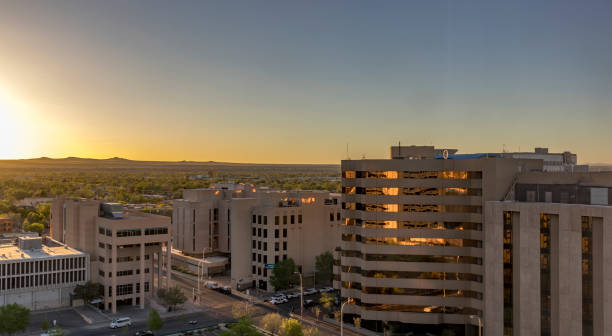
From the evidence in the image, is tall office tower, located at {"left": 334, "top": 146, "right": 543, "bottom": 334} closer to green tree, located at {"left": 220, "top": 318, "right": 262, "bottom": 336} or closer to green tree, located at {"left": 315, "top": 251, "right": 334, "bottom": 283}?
green tree, located at {"left": 220, "top": 318, "right": 262, "bottom": 336}

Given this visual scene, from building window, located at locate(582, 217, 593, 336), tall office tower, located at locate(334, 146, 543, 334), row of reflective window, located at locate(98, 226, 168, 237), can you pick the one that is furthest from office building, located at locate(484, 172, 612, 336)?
row of reflective window, located at locate(98, 226, 168, 237)

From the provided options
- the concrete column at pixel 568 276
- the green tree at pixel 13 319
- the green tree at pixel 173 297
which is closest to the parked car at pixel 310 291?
the green tree at pixel 173 297

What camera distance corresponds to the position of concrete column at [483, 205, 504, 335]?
74.3 m

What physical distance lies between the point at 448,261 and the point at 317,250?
4958 centimetres

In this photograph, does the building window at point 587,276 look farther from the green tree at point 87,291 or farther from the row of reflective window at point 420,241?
the green tree at point 87,291

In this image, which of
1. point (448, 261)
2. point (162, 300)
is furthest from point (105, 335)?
point (448, 261)

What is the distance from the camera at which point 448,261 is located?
269ft

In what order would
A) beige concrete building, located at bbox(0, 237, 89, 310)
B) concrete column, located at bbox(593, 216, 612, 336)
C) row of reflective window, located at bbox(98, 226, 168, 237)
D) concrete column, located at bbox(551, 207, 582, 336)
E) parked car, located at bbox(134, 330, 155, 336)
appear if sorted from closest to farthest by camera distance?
concrete column, located at bbox(593, 216, 612, 336), concrete column, located at bbox(551, 207, 582, 336), parked car, located at bbox(134, 330, 155, 336), beige concrete building, located at bbox(0, 237, 89, 310), row of reflective window, located at bbox(98, 226, 168, 237)

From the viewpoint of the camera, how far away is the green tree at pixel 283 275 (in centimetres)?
11050

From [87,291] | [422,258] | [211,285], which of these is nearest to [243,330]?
[422,258]

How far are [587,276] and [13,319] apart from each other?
83.2 m

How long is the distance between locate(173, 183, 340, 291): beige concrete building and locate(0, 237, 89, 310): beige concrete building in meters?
34.3

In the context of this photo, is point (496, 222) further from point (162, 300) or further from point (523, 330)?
point (162, 300)

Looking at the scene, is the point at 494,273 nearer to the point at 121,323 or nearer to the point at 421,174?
the point at 421,174
